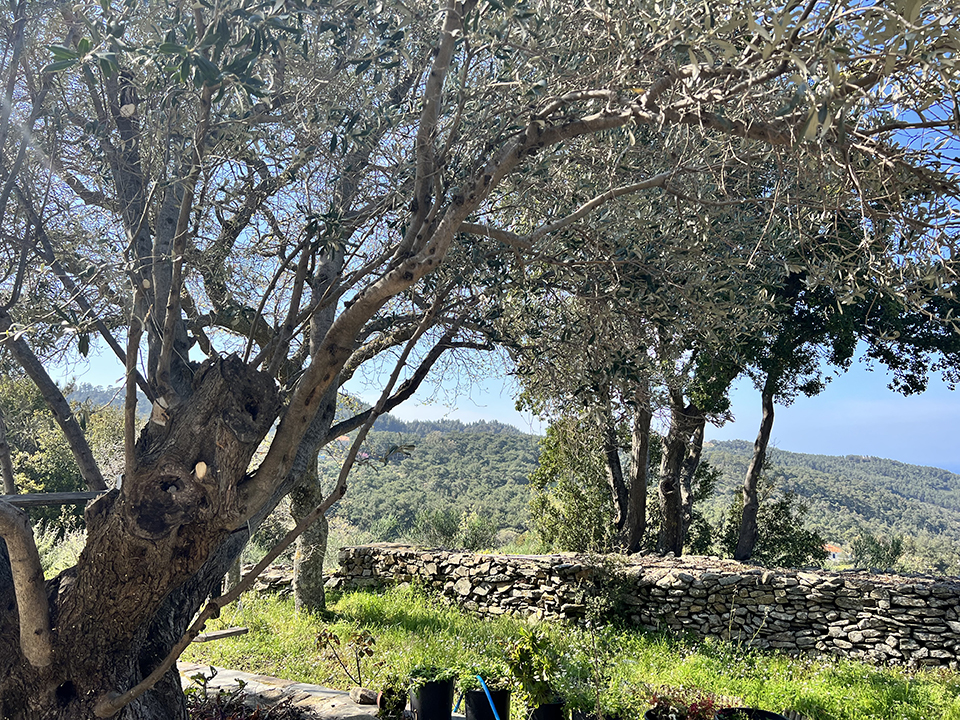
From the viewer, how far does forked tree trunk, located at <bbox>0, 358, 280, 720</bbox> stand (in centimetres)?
327

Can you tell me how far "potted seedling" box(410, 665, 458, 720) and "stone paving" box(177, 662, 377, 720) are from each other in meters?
0.64

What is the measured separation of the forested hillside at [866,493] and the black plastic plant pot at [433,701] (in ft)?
66.3

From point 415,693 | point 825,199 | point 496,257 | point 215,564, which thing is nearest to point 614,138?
point 496,257

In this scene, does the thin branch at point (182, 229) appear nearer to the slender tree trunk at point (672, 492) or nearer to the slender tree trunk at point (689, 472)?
the slender tree trunk at point (672, 492)

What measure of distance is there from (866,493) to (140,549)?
132 feet

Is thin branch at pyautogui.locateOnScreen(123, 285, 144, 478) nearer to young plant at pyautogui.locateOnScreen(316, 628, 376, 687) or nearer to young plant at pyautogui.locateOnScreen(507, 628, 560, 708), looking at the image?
young plant at pyautogui.locateOnScreen(507, 628, 560, 708)

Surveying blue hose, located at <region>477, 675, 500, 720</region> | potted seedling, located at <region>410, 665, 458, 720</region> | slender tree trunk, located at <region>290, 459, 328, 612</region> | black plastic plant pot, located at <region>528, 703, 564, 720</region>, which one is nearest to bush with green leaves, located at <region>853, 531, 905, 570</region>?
slender tree trunk, located at <region>290, 459, 328, 612</region>

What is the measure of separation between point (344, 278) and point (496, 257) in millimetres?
1032

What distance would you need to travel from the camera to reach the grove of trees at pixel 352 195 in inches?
102

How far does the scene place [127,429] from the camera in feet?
9.96

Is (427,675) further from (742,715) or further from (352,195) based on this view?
(352,195)

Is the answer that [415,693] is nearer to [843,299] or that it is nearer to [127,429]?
[127,429]

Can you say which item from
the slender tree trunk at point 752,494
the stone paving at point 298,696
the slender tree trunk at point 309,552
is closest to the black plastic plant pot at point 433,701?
the stone paving at point 298,696

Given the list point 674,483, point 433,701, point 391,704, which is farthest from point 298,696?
point 674,483
